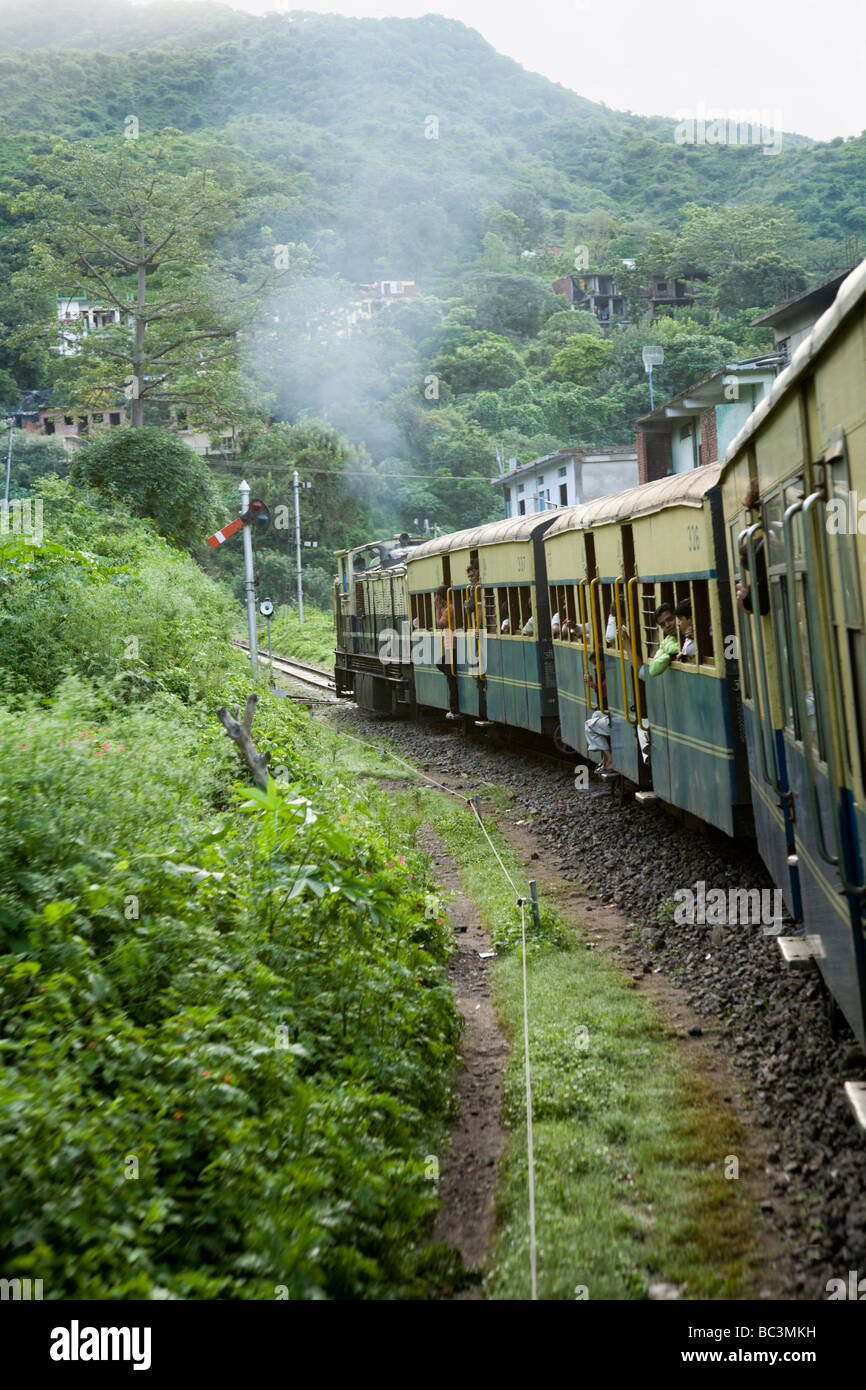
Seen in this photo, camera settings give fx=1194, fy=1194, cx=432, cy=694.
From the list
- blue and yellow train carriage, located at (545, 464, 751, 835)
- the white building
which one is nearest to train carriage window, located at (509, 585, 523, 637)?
blue and yellow train carriage, located at (545, 464, 751, 835)

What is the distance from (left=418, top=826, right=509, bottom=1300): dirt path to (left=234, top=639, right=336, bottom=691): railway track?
2053 cm

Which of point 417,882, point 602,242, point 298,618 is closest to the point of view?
point 417,882

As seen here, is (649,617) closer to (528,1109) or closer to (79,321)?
(528,1109)

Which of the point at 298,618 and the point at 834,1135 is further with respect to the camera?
the point at 298,618

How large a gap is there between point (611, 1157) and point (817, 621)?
2.39 m

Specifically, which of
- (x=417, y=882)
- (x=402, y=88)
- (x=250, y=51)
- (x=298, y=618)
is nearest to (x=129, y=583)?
(x=417, y=882)

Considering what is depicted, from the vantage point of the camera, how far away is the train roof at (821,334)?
10.5ft

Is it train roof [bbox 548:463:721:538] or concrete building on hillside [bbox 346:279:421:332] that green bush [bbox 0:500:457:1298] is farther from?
concrete building on hillside [bbox 346:279:421:332]

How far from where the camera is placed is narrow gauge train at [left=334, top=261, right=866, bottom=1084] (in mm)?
3766

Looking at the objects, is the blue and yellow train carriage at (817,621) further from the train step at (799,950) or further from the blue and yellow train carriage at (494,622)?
the blue and yellow train carriage at (494,622)

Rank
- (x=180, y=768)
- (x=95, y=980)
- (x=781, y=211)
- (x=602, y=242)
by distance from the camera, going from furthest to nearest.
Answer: (x=602, y=242) < (x=781, y=211) < (x=180, y=768) < (x=95, y=980)

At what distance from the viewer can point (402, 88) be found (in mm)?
135375

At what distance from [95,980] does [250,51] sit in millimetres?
140074

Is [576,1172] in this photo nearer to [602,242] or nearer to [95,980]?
[95,980]
